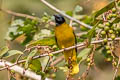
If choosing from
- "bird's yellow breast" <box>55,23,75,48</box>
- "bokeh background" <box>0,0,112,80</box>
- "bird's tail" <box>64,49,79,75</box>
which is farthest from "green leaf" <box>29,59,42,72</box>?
"bokeh background" <box>0,0,112,80</box>

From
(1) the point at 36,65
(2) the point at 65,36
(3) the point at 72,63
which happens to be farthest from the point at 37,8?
(1) the point at 36,65

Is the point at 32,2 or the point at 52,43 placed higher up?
the point at 32,2

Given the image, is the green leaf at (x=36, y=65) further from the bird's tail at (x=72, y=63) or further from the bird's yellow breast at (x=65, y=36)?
the bird's yellow breast at (x=65, y=36)

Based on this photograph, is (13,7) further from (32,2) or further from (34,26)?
(34,26)

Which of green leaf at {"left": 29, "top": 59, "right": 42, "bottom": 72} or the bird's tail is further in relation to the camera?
green leaf at {"left": 29, "top": 59, "right": 42, "bottom": 72}

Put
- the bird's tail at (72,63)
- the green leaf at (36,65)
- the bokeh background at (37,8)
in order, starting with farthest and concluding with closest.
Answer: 1. the bokeh background at (37,8)
2. the green leaf at (36,65)
3. the bird's tail at (72,63)

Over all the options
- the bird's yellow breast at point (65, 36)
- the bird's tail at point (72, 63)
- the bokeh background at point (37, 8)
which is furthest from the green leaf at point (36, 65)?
the bokeh background at point (37, 8)

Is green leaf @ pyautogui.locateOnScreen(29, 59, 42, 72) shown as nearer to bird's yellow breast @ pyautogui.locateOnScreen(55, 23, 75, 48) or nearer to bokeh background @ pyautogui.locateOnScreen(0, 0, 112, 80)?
bird's yellow breast @ pyautogui.locateOnScreen(55, 23, 75, 48)

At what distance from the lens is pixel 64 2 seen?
19.4ft

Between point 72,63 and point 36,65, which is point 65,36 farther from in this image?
point 36,65

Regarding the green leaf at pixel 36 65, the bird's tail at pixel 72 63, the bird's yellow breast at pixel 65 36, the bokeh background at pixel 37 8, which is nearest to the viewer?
the bird's tail at pixel 72 63

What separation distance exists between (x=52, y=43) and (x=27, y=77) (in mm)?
362

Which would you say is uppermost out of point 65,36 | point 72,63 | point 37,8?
point 37,8

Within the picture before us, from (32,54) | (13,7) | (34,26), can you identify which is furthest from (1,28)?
(32,54)
